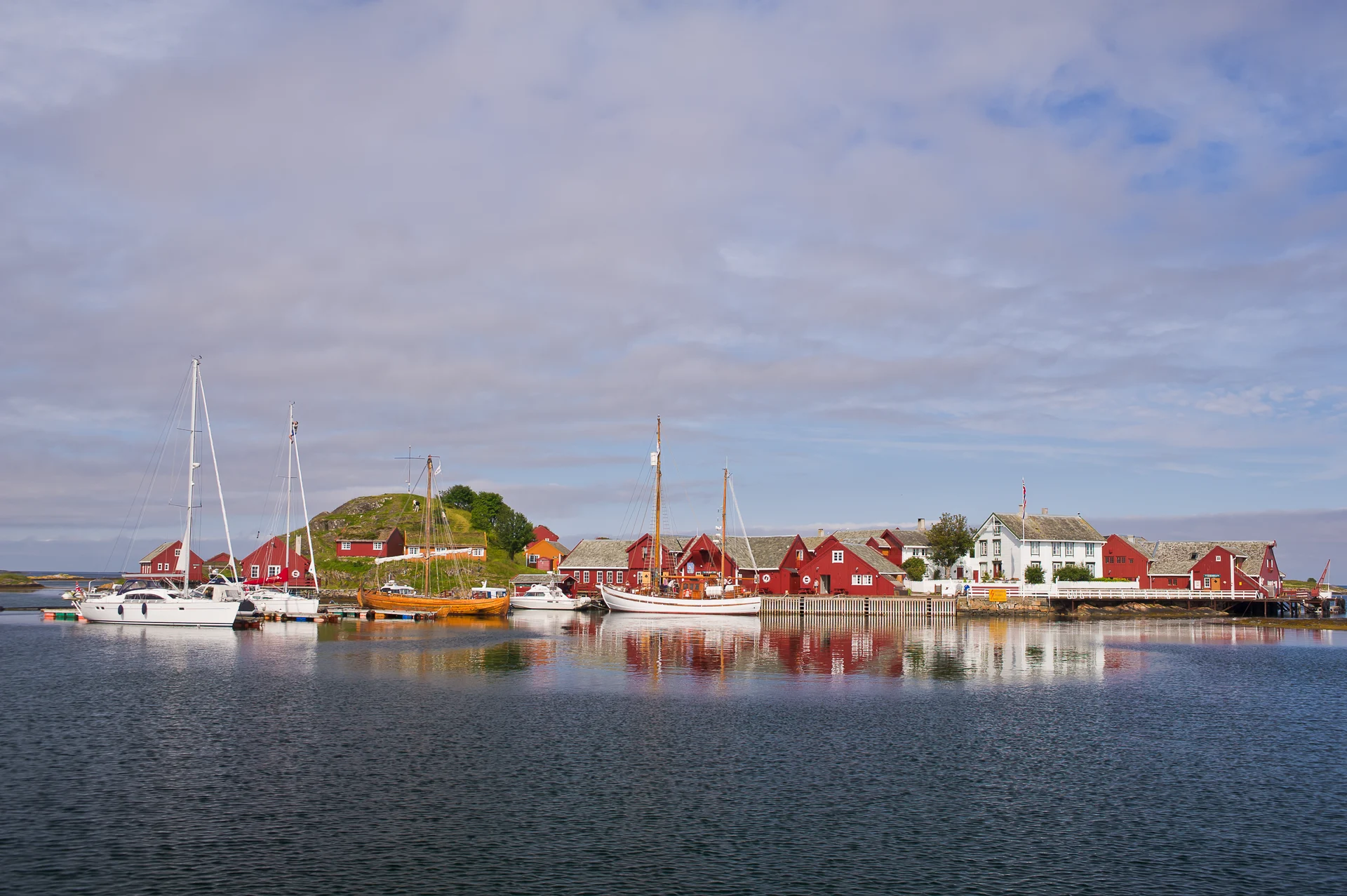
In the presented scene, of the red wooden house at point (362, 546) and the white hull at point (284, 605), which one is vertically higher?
the red wooden house at point (362, 546)

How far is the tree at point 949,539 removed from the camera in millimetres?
128125

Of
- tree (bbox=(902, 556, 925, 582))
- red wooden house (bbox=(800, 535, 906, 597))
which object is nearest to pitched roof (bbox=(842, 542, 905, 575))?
red wooden house (bbox=(800, 535, 906, 597))

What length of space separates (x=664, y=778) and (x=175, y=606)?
65421 millimetres

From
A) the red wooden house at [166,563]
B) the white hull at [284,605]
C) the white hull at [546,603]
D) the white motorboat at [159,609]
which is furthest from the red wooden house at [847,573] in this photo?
the red wooden house at [166,563]

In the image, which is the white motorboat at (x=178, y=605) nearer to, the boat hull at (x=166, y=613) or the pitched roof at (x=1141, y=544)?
the boat hull at (x=166, y=613)

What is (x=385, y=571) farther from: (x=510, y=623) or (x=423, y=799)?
(x=423, y=799)

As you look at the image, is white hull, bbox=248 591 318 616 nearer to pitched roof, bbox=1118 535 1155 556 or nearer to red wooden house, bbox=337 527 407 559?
red wooden house, bbox=337 527 407 559

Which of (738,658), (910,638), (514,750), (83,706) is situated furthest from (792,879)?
(910,638)

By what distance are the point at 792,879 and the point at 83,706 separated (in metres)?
32.0

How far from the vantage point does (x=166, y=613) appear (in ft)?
265

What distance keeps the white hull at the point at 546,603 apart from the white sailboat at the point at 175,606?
4021 centimetres

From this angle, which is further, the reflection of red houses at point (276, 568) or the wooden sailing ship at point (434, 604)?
the reflection of red houses at point (276, 568)

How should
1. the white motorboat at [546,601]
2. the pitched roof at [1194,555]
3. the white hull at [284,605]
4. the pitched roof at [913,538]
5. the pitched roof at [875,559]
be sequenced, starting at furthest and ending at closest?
the pitched roof at [913,538], the pitched roof at [1194,555], the pitched roof at [875,559], the white motorboat at [546,601], the white hull at [284,605]

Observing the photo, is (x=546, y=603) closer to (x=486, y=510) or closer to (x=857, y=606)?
(x=857, y=606)
